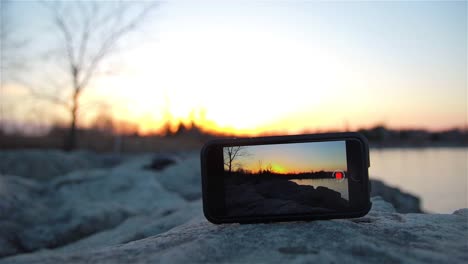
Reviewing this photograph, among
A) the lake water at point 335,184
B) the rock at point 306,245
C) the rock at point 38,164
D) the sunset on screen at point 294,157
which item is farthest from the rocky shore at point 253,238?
the rock at point 38,164

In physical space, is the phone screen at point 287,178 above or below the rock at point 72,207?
above

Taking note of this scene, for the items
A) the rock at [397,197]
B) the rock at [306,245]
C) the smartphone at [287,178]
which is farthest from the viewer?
the rock at [397,197]

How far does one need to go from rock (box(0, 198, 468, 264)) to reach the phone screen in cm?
9

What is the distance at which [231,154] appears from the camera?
6.73ft

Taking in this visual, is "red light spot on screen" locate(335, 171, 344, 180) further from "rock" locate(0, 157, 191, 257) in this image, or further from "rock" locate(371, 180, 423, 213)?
"rock" locate(0, 157, 191, 257)

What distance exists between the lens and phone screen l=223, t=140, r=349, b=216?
6.56ft

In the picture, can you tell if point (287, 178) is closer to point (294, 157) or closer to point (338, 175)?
point (294, 157)

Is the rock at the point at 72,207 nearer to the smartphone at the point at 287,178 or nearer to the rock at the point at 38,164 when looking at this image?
the smartphone at the point at 287,178

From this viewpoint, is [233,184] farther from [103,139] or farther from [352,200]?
[103,139]

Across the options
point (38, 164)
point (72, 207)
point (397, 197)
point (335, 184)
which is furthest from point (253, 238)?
point (38, 164)

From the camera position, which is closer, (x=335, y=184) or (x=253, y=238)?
(x=253, y=238)

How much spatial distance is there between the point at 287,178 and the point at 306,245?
482mm

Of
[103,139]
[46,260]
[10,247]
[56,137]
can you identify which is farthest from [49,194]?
[103,139]

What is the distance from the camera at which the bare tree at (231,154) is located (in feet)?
6.70
